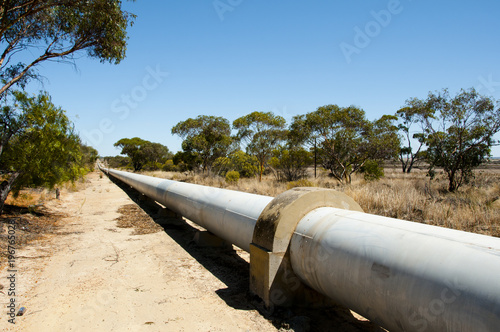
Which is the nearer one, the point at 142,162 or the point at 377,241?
the point at 377,241

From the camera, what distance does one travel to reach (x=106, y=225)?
24.4 feet

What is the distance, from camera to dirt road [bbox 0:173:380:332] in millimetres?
2756

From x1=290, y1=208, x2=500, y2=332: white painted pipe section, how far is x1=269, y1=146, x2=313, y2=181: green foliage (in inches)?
765

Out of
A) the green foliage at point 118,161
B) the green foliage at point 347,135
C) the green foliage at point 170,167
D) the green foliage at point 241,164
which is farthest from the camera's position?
the green foliage at point 118,161

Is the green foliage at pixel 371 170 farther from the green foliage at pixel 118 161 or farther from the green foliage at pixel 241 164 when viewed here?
the green foliage at pixel 118 161

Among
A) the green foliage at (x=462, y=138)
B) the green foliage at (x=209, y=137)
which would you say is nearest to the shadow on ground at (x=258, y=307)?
the green foliage at (x=462, y=138)

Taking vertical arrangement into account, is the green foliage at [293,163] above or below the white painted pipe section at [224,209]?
above

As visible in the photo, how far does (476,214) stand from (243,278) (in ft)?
16.4

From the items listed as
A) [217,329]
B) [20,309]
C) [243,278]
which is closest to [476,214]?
[243,278]

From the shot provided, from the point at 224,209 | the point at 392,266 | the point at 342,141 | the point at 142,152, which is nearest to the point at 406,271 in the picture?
the point at 392,266

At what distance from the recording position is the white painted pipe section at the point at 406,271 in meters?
1.54

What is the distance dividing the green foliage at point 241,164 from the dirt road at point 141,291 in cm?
1836

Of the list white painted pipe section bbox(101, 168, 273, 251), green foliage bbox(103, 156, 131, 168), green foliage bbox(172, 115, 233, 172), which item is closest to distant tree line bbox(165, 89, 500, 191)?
green foliage bbox(172, 115, 233, 172)

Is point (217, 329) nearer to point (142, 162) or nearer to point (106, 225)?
point (106, 225)
